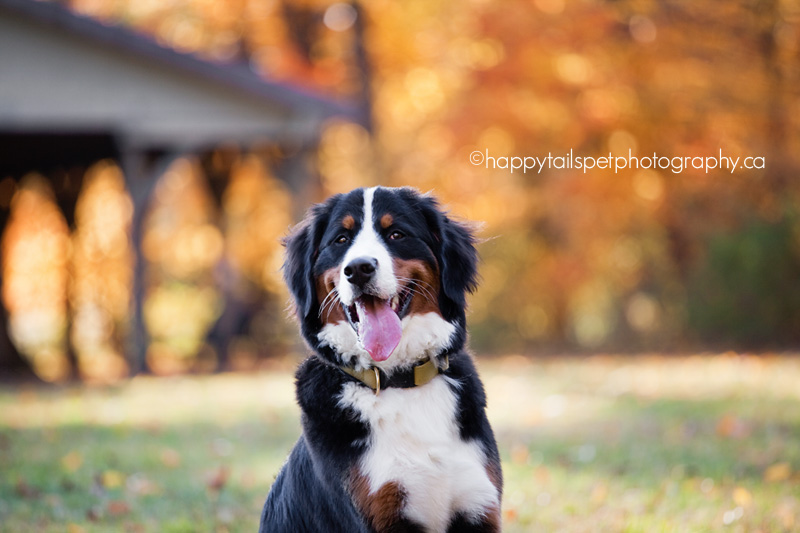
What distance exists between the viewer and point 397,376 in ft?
11.5

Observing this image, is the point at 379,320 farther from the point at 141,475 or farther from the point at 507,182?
the point at 507,182

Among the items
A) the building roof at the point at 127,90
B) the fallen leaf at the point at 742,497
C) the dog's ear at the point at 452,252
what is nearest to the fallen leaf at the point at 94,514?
the dog's ear at the point at 452,252

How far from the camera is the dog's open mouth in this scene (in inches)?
135

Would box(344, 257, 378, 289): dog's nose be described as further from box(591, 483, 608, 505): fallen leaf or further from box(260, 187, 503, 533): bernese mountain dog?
box(591, 483, 608, 505): fallen leaf

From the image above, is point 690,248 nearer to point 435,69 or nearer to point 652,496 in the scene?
point 435,69

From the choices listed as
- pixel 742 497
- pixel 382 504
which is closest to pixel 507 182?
pixel 742 497

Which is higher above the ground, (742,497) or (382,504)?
(382,504)

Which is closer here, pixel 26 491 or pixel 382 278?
pixel 382 278

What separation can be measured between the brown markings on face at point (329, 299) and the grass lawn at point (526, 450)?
181cm

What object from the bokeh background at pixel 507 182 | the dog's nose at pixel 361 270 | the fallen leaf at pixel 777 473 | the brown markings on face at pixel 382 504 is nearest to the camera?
the brown markings on face at pixel 382 504

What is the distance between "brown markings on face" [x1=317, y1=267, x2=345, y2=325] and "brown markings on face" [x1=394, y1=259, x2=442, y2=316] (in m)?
0.29

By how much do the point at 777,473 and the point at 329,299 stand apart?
11.7 feet

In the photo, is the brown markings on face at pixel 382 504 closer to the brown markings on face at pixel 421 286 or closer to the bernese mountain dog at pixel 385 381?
the bernese mountain dog at pixel 385 381

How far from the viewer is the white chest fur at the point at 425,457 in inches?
127
